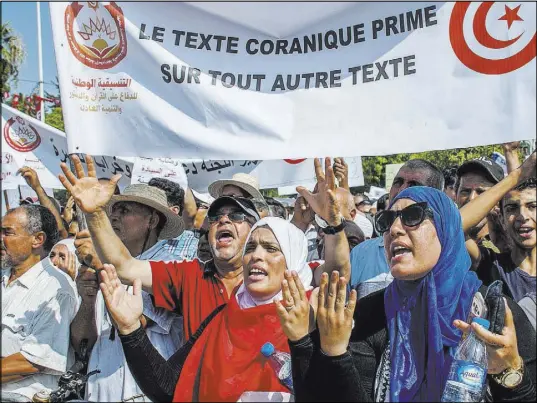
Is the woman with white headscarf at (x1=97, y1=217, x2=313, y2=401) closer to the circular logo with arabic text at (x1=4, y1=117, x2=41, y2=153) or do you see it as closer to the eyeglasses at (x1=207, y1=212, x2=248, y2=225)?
the eyeglasses at (x1=207, y1=212, x2=248, y2=225)

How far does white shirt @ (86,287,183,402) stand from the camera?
3527 mm

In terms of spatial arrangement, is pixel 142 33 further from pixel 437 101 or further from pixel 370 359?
pixel 370 359

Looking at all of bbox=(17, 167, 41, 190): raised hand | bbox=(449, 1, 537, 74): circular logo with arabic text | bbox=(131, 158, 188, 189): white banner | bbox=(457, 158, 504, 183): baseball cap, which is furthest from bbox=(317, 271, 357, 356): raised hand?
bbox=(17, 167, 41, 190): raised hand

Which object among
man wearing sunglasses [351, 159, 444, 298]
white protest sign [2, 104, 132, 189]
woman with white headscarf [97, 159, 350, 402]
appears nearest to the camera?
woman with white headscarf [97, 159, 350, 402]

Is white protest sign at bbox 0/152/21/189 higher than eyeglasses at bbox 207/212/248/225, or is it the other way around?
white protest sign at bbox 0/152/21/189

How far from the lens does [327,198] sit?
334 centimetres

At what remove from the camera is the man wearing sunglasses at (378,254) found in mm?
3658

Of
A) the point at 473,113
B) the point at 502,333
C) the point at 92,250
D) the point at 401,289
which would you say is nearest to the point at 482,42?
the point at 473,113

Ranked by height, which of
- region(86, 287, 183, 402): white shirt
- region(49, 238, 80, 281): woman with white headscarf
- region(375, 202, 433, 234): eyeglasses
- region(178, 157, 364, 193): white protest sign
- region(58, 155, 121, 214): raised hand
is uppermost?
region(178, 157, 364, 193): white protest sign


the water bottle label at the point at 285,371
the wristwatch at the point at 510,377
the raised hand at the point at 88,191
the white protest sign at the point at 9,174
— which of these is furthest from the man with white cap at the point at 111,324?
the white protest sign at the point at 9,174

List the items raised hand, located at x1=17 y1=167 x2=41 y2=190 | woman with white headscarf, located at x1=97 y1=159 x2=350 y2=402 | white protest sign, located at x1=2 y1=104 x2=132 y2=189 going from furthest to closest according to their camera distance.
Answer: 1. white protest sign, located at x1=2 y1=104 x2=132 y2=189
2. raised hand, located at x1=17 y1=167 x2=41 y2=190
3. woman with white headscarf, located at x1=97 y1=159 x2=350 y2=402

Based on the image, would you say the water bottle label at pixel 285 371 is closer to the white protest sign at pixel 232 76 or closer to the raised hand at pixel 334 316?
the raised hand at pixel 334 316

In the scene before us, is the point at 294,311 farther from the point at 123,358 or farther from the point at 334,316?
the point at 123,358

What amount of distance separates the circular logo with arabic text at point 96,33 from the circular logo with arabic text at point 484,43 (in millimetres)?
1770
